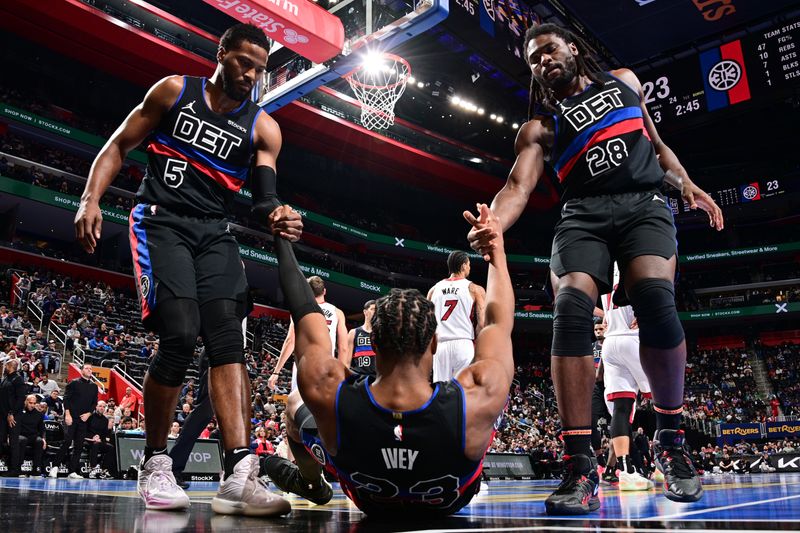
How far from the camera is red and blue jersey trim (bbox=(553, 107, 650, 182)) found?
2.91 metres

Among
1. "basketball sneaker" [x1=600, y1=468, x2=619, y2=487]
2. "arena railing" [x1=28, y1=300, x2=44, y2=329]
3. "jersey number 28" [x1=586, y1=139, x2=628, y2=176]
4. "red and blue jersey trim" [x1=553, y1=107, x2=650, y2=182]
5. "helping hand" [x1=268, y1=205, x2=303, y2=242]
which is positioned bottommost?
"basketball sneaker" [x1=600, y1=468, x2=619, y2=487]

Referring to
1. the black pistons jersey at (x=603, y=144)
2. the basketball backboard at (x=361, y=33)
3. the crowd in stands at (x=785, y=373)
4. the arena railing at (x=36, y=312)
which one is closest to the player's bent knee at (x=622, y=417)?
the black pistons jersey at (x=603, y=144)

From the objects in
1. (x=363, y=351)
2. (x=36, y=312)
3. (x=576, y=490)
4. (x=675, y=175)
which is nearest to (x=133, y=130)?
(x=576, y=490)

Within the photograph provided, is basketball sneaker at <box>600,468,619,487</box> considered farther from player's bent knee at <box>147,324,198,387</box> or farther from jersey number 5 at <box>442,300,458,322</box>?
player's bent knee at <box>147,324,198,387</box>

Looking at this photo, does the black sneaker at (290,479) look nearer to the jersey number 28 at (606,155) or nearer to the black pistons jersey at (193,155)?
the black pistons jersey at (193,155)

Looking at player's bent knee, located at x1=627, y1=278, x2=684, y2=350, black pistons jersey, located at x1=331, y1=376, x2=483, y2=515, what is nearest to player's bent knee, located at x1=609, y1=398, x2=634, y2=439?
player's bent knee, located at x1=627, y1=278, x2=684, y2=350

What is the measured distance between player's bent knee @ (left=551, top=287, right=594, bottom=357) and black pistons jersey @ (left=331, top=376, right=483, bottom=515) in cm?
88

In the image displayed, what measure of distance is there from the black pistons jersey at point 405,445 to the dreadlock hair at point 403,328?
0.43 ft

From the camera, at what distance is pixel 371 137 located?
25.3 m

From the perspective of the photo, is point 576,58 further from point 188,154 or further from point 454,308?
point 454,308

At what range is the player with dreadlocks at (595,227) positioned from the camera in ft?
8.51

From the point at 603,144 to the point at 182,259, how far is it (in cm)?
195

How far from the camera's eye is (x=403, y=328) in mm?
1841

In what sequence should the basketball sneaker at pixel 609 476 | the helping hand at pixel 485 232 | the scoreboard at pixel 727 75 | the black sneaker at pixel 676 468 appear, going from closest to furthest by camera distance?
the helping hand at pixel 485 232 < the black sneaker at pixel 676 468 < the basketball sneaker at pixel 609 476 < the scoreboard at pixel 727 75
